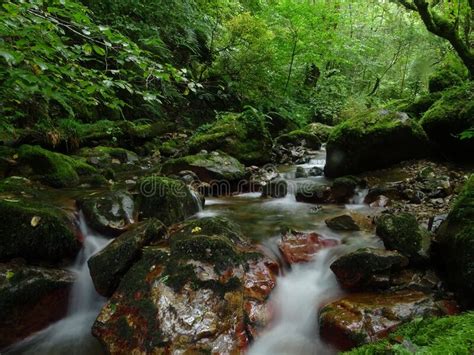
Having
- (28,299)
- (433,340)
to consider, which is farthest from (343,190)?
(28,299)

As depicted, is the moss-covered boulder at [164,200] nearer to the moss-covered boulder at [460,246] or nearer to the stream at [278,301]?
the stream at [278,301]

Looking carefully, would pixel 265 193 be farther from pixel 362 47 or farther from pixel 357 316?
pixel 362 47

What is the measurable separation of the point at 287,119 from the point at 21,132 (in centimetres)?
952

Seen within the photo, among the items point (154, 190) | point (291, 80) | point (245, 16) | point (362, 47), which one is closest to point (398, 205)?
point (154, 190)

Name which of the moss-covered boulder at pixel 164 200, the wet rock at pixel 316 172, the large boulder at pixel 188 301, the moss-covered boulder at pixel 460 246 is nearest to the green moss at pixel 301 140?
the wet rock at pixel 316 172

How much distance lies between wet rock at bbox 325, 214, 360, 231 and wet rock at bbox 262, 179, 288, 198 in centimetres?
208

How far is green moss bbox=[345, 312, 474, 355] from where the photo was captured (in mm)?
1507

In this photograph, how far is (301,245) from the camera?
394cm

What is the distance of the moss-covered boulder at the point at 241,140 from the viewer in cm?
863

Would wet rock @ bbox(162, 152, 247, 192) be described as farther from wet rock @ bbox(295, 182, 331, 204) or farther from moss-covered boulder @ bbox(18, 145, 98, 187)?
moss-covered boulder @ bbox(18, 145, 98, 187)

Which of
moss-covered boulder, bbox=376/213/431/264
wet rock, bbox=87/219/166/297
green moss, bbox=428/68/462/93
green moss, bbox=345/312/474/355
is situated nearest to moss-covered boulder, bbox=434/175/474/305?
moss-covered boulder, bbox=376/213/431/264

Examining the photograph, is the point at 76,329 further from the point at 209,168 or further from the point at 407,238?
the point at 209,168

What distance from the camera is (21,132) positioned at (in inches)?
271

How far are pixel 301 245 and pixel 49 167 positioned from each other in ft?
15.4
